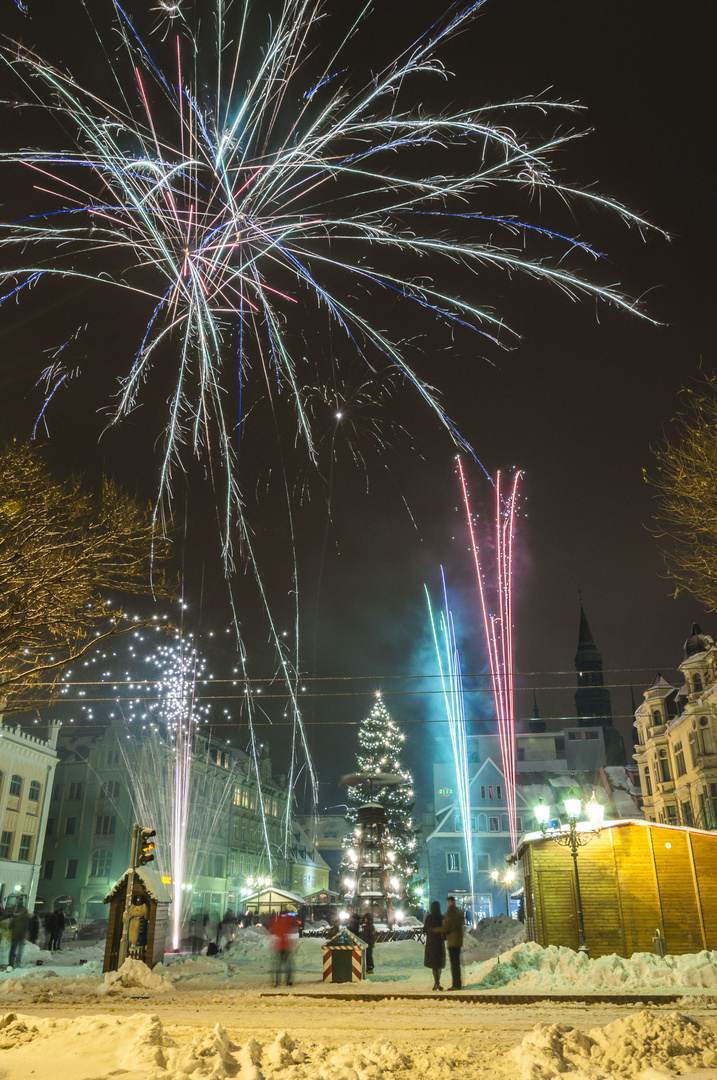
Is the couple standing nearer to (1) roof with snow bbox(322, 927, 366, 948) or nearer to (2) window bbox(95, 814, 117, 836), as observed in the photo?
(1) roof with snow bbox(322, 927, 366, 948)

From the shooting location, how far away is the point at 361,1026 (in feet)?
32.2

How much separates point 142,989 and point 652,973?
9.92 metres

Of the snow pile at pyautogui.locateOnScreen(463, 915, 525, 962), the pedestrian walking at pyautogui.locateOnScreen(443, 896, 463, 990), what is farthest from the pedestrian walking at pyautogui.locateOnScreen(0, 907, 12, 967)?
the snow pile at pyautogui.locateOnScreen(463, 915, 525, 962)

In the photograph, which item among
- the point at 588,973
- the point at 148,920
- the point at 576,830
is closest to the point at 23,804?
the point at 148,920

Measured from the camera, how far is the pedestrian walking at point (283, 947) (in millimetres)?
16406

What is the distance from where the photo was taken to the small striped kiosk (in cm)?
1593

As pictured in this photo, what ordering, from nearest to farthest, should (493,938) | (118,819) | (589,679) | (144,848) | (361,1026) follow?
(361,1026) → (144,848) → (493,938) → (118,819) → (589,679)

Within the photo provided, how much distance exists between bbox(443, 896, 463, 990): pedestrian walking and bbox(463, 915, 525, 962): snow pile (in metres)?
6.88

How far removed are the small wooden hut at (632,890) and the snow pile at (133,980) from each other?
9.68 m

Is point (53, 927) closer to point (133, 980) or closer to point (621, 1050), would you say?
point (133, 980)

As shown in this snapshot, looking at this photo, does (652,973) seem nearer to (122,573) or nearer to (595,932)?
(595,932)

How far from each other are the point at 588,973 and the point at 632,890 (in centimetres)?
486

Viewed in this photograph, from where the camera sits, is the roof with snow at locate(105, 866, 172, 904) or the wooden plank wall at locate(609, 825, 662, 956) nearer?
the roof with snow at locate(105, 866, 172, 904)

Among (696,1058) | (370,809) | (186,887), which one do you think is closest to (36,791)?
(186,887)
